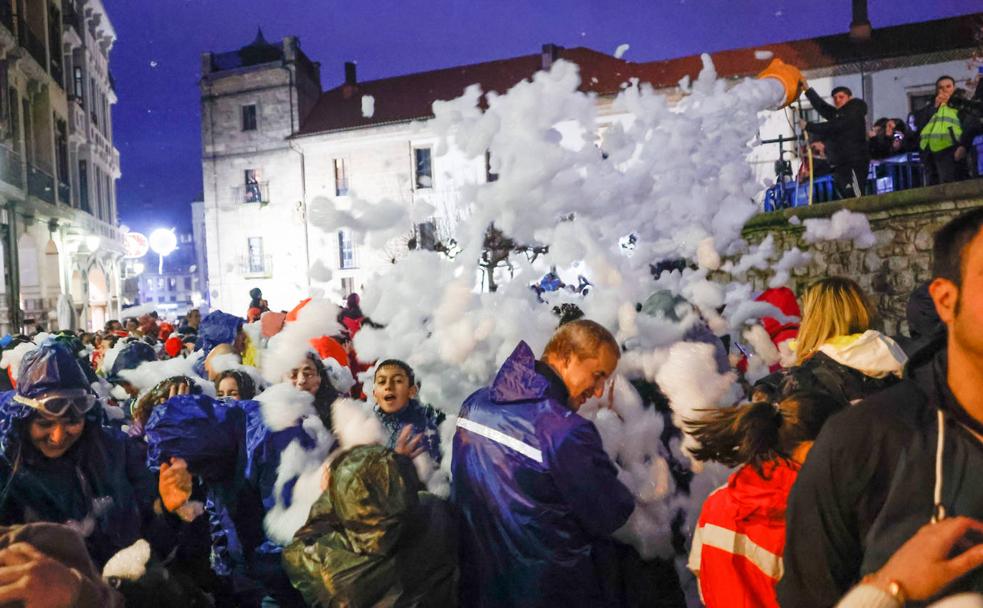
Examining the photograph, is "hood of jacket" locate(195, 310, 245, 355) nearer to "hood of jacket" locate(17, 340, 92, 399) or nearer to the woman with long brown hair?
"hood of jacket" locate(17, 340, 92, 399)

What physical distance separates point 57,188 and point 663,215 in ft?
80.6

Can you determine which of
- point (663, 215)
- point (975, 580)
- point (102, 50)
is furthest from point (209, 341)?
point (102, 50)

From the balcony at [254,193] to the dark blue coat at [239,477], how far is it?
3346 cm

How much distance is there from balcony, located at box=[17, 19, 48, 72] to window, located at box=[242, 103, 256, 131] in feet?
43.3

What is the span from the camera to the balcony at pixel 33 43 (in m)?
20.1

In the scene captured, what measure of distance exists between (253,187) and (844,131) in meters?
31.3

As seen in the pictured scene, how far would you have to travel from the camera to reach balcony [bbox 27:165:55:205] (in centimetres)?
2030

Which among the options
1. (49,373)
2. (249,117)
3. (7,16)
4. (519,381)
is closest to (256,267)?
(249,117)

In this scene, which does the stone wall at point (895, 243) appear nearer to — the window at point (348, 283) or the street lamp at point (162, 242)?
the window at point (348, 283)

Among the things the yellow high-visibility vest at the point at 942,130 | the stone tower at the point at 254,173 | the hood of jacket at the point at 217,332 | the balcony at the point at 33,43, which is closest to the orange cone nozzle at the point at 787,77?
the yellow high-visibility vest at the point at 942,130

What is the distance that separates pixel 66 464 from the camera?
3.11 meters

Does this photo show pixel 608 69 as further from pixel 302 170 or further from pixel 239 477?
pixel 239 477

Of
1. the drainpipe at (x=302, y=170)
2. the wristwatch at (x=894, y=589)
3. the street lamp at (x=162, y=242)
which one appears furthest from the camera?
the street lamp at (x=162, y=242)

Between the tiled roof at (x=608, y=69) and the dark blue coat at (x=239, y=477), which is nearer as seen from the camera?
the dark blue coat at (x=239, y=477)
